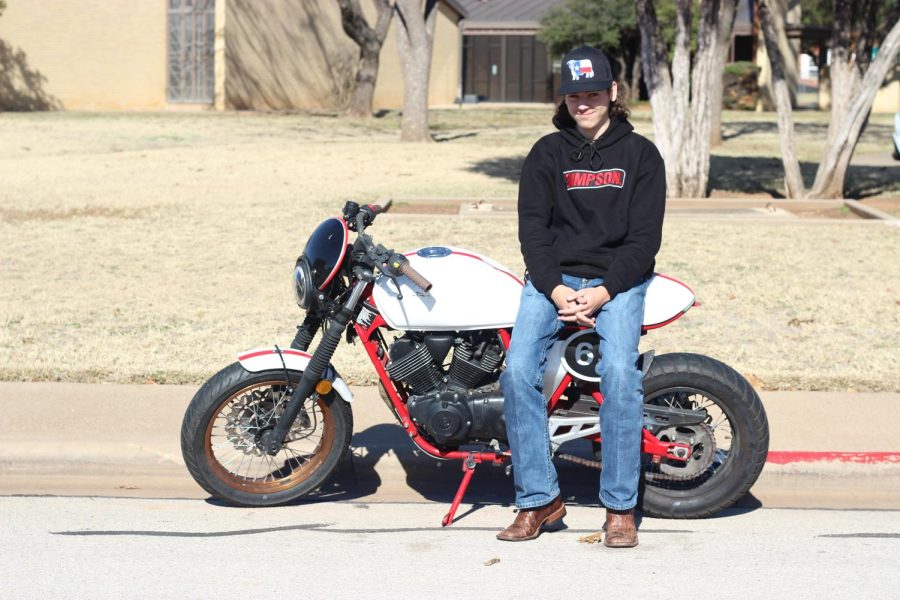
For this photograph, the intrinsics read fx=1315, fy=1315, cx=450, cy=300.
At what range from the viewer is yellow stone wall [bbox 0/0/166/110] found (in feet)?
107

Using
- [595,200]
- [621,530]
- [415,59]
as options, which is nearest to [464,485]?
[621,530]

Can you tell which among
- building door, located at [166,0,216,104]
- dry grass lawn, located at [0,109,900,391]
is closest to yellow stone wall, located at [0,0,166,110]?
building door, located at [166,0,216,104]

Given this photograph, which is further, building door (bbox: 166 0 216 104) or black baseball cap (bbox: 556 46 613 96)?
building door (bbox: 166 0 216 104)

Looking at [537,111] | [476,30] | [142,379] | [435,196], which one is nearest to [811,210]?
[435,196]

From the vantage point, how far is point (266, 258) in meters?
11.4

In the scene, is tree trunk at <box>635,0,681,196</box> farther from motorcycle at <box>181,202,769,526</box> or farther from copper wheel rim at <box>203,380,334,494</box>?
→ copper wheel rim at <box>203,380,334,494</box>

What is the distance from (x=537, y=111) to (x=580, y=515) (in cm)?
3357

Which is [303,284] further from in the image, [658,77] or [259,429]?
[658,77]

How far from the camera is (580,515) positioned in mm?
5676

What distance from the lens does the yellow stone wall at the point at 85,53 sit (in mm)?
32531

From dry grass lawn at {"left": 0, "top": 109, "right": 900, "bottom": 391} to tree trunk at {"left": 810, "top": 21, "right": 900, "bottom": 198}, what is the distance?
1472mm

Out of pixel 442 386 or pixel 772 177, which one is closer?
pixel 442 386

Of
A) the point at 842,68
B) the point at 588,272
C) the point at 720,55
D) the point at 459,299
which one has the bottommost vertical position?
the point at 459,299

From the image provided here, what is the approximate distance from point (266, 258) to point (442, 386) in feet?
20.7
